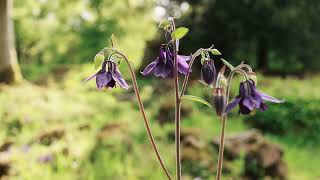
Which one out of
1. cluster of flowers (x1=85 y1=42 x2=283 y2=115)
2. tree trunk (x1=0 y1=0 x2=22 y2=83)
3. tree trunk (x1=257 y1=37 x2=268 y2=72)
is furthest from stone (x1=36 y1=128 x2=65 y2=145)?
tree trunk (x1=257 y1=37 x2=268 y2=72)

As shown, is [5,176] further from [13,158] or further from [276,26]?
[276,26]

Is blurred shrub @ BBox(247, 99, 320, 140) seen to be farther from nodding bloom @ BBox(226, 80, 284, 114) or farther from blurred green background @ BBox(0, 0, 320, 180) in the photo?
nodding bloom @ BBox(226, 80, 284, 114)

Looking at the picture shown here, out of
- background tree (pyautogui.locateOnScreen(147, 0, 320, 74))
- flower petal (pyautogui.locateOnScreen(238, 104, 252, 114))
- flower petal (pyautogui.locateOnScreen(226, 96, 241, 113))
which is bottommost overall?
background tree (pyautogui.locateOnScreen(147, 0, 320, 74))

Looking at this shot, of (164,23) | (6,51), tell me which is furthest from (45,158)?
(6,51)

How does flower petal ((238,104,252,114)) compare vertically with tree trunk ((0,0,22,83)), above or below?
above

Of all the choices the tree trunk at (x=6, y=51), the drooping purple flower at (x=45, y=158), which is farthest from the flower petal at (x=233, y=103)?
the tree trunk at (x=6, y=51)

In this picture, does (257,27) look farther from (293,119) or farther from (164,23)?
(164,23)

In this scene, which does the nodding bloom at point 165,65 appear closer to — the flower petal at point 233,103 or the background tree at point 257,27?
the flower petal at point 233,103
